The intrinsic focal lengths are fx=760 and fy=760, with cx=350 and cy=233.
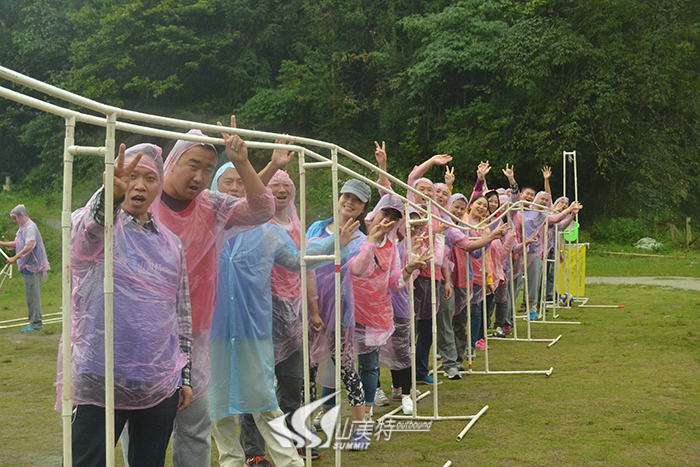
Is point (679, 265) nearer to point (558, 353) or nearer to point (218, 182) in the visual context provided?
point (558, 353)

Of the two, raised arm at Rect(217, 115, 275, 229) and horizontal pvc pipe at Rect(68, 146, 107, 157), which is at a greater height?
horizontal pvc pipe at Rect(68, 146, 107, 157)

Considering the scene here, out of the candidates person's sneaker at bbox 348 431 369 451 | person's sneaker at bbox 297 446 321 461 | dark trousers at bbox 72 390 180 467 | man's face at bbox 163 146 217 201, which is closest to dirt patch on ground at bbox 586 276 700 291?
person's sneaker at bbox 348 431 369 451

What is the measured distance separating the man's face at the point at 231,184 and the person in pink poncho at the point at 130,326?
1.14 m

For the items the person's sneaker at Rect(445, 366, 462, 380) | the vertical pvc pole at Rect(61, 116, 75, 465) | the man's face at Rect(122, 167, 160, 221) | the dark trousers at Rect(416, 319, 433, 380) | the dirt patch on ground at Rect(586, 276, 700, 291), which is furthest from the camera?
the dirt patch on ground at Rect(586, 276, 700, 291)

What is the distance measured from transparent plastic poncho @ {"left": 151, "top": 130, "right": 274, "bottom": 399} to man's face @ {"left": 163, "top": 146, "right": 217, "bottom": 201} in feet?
0.08

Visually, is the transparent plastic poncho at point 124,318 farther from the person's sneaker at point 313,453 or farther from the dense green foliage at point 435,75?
the dense green foliage at point 435,75

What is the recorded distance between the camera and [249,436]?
4.03 meters

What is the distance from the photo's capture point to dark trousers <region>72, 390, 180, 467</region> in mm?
2430

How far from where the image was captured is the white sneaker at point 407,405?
5.41 metres

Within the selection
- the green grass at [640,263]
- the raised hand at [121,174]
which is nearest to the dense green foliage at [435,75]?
the green grass at [640,263]

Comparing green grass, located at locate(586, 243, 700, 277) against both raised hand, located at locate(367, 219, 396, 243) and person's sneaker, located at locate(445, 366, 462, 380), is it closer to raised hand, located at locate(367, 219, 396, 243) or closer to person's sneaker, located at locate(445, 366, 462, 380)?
person's sneaker, located at locate(445, 366, 462, 380)

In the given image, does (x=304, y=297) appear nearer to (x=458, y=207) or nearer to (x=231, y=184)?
(x=231, y=184)

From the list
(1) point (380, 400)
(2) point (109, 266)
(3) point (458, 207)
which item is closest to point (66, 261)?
(2) point (109, 266)

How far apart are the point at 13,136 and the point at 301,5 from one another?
3110cm
